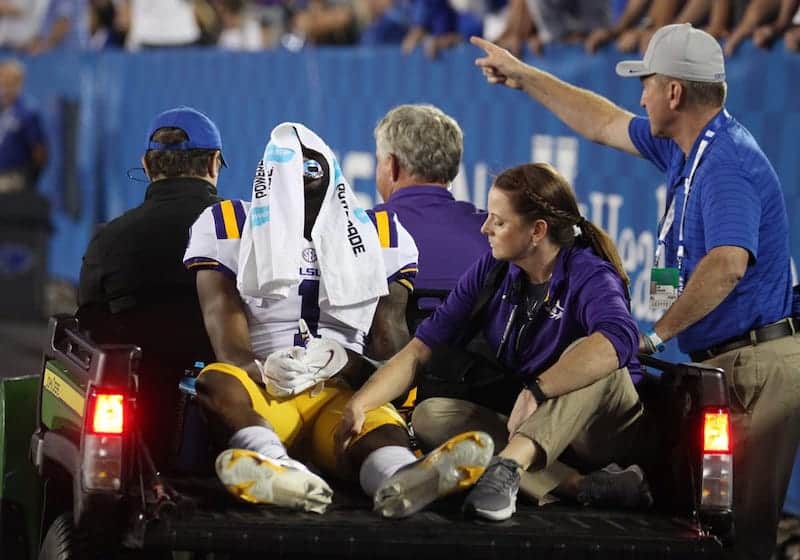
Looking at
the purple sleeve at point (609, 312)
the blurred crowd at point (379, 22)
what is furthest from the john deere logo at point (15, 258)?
the purple sleeve at point (609, 312)

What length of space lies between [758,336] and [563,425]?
1231mm

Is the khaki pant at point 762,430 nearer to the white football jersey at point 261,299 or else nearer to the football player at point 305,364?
the football player at point 305,364

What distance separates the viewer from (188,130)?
6.52 metres

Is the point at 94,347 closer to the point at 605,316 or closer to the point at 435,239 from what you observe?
the point at 605,316

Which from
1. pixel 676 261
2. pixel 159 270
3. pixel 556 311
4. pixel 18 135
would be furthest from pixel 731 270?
pixel 18 135

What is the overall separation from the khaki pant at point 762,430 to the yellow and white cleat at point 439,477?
1.49 metres

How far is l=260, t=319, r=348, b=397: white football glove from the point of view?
5.33 m

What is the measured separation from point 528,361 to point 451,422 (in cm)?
33

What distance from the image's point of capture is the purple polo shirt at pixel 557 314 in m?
5.25

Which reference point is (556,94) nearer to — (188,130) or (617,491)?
(188,130)

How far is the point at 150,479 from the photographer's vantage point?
499 centimetres

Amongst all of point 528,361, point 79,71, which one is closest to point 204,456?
point 528,361

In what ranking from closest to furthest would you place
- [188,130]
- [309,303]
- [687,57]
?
[309,303]
[687,57]
[188,130]

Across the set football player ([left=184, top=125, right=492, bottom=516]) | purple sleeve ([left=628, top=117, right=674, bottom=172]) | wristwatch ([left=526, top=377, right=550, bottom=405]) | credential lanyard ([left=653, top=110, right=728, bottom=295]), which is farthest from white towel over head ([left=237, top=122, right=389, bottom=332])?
purple sleeve ([left=628, top=117, right=674, bottom=172])
